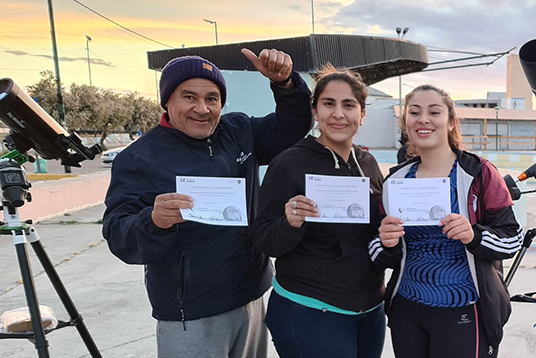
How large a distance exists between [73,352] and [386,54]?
35.7 ft

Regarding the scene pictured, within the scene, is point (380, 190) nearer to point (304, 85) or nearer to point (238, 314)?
point (304, 85)

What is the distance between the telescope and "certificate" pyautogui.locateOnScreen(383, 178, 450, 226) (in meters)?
1.51

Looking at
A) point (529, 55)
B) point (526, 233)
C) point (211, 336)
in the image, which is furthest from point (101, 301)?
point (529, 55)

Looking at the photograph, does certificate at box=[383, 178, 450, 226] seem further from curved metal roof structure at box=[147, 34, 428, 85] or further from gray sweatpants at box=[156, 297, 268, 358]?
curved metal roof structure at box=[147, 34, 428, 85]

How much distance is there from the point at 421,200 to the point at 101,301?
139 inches

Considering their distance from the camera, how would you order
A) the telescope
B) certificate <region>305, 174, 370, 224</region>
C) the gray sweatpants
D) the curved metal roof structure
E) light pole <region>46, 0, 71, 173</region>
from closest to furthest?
certificate <region>305, 174, 370, 224</region> < the gray sweatpants < the telescope < the curved metal roof structure < light pole <region>46, 0, 71, 173</region>

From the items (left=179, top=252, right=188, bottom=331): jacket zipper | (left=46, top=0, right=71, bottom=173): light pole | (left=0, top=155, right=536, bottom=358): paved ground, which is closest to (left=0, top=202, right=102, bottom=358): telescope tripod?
(left=179, top=252, right=188, bottom=331): jacket zipper

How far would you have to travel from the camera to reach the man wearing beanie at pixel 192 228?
5.39 feet

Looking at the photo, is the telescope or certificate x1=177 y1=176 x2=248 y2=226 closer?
certificate x1=177 y1=176 x2=248 y2=226

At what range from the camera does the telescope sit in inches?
73.9

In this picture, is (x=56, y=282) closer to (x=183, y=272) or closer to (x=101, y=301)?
(x=183, y=272)

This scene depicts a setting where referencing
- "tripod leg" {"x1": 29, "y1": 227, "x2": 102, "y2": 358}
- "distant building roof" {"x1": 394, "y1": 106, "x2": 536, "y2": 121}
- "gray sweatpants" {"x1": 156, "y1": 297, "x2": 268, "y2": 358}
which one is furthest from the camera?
"distant building roof" {"x1": 394, "y1": 106, "x2": 536, "y2": 121}

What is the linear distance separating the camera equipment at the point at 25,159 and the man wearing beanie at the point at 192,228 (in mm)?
495

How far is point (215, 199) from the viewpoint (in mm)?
1528
